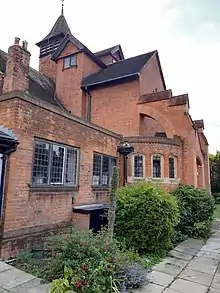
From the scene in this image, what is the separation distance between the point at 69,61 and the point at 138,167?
12.2 m

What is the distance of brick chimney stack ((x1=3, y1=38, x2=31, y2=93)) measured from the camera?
913 cm

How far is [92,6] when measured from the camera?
10.1m

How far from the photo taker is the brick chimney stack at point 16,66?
30.0ft

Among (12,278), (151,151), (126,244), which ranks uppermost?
(151,151)

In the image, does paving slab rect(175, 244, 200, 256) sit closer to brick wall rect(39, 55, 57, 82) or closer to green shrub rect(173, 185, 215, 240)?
green shrub rect(173, 185, 215, 240)

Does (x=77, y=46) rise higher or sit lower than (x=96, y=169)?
higher

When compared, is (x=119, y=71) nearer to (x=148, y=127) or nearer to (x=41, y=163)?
(x=148, y=127)

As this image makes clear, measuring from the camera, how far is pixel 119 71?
18969 mm

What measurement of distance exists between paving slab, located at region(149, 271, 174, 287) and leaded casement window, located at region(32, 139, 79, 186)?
13.9 ft

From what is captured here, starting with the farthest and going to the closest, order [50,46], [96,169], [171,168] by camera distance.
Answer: [50,46] < [171,168] < [96,169]

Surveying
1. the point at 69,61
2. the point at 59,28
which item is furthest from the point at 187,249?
the point at 59,28

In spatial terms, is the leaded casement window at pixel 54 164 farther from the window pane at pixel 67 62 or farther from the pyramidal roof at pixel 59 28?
the pyramidal roof at pixel 59 28

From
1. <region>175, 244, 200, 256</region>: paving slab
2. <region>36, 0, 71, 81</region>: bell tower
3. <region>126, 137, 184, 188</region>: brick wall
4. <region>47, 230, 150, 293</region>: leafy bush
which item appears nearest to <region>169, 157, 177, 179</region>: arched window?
<region>126, 137, 184, 188</region>: brick wall

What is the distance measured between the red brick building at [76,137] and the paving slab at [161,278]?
356cm
